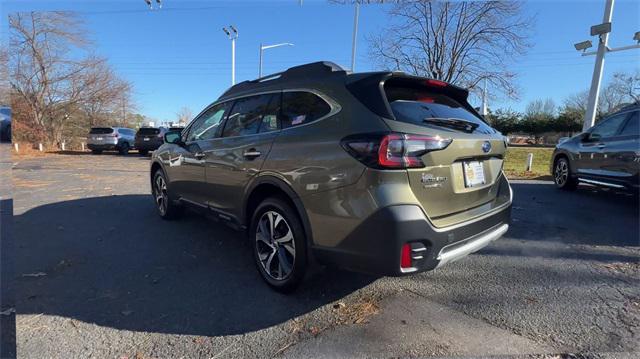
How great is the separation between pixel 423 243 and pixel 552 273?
6.29 feet

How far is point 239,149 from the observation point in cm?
353

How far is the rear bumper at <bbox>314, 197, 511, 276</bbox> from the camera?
232 cm

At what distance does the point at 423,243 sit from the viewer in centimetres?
241

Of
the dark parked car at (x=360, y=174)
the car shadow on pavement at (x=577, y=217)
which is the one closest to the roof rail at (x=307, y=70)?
the dark parked car at (x=360, y=174)

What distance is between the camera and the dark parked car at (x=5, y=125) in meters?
2.39

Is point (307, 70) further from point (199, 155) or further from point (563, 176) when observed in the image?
point (563, 176)

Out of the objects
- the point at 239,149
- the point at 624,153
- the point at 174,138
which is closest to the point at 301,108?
the point at 239,149

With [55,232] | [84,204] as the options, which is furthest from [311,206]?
[84,204]

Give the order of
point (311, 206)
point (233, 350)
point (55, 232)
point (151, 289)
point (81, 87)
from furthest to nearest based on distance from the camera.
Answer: point (81, 87), point (55, 232), point (151, 289), point (311, 206), point (233, 350)

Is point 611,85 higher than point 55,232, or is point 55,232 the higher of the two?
point 611,85

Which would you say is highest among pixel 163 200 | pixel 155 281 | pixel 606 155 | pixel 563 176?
pixel 606 155

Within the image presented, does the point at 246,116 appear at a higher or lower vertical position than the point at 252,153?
higher

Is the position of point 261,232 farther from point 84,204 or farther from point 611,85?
point 611,85

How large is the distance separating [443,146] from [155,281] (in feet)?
8.87
